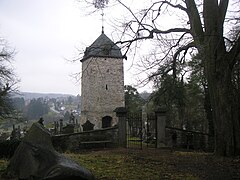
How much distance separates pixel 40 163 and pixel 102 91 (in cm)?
2626

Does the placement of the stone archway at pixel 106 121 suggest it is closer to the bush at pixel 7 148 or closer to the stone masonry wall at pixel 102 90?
the stone masonry wall at pixel 102 90

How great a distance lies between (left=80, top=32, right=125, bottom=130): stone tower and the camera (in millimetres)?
31516

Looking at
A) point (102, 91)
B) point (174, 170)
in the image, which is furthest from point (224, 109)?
point (102, 91)

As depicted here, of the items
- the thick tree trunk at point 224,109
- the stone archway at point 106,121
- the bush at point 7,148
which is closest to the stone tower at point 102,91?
the stone archway at point 106,121

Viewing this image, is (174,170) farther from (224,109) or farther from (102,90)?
(102,90)

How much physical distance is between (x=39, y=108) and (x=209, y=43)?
6110cm

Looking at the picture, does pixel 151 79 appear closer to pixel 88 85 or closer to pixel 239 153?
pixel 239 153

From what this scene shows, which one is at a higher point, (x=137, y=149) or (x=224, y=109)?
(x=224, y=109)

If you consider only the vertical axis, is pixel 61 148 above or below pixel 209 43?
below

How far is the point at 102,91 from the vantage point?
31969mm

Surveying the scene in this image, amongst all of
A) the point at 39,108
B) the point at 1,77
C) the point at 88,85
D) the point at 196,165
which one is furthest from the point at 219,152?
the point at 39,108

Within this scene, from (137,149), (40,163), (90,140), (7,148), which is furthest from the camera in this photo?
(90,140)

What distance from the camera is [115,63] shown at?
33.1 m

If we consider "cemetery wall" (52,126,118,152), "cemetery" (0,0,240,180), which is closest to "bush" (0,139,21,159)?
"cemetery" (0,0,240,180)
